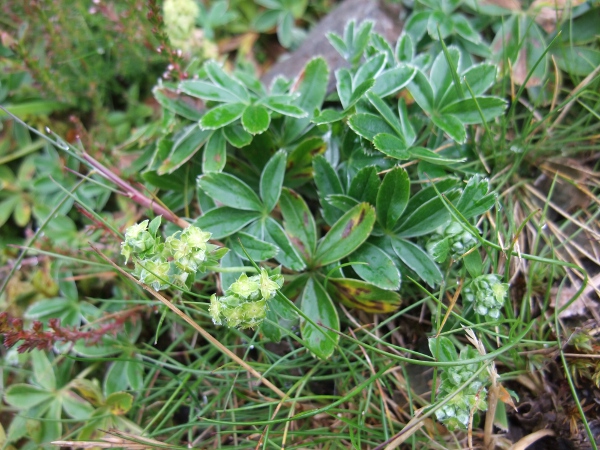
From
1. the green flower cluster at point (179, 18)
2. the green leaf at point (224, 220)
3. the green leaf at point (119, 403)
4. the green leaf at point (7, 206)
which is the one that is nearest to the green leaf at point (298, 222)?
the green leaf at point (224, 220)

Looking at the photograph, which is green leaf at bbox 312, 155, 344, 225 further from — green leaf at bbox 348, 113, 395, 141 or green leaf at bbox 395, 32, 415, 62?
green leaf at bbox 395, 32, 415, 62

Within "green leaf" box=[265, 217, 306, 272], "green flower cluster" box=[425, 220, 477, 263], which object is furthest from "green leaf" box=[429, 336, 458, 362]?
"green leaf" box=[265, 217, 306, 272]

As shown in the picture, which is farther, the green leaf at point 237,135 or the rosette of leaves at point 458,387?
the green leaf at point 237,135

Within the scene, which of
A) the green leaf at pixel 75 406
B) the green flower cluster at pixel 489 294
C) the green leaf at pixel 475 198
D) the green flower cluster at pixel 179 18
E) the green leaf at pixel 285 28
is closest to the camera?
the green flower cluster at pixel 489 294

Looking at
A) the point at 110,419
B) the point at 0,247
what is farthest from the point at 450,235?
the point at 0,247

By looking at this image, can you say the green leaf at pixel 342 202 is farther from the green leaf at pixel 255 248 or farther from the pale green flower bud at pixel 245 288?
the pale green flower bud at pixel 245 288

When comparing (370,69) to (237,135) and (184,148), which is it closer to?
(237,135)

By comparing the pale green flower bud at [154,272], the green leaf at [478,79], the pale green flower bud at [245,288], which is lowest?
the pale green flower bud at [245,288]
